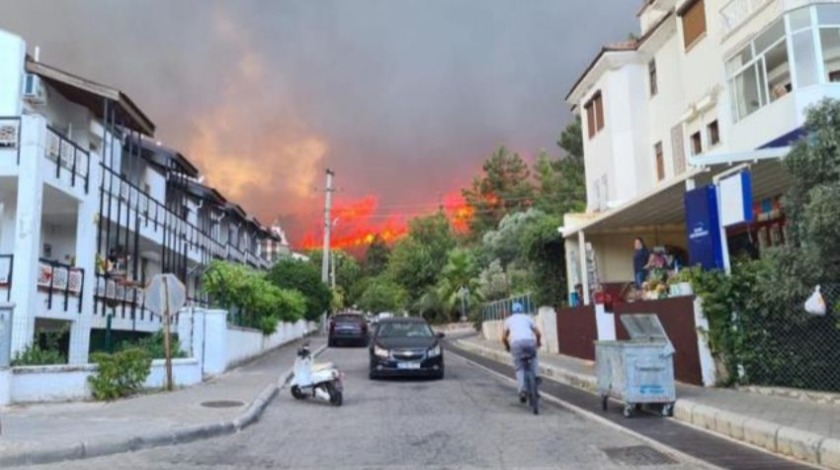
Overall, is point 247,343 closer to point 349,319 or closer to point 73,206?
point 73,206

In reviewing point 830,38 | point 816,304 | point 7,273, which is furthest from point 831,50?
point 7,273

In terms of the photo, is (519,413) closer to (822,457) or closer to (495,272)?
(822,457)

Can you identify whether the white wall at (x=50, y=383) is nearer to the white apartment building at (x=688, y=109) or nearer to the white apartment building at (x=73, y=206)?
the white apartment building at (x=73, y=206)

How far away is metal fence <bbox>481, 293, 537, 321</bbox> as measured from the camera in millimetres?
29725

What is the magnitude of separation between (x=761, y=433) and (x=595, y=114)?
21951mm

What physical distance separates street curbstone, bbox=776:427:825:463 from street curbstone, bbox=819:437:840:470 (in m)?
0.06

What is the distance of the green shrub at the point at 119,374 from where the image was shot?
1404 cm

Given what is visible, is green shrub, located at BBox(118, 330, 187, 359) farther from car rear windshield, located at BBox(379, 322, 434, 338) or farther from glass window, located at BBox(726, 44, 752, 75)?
glass window, located at BBox(726, 44, 752, 75)

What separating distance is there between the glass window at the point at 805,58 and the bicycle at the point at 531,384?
985 centimetres

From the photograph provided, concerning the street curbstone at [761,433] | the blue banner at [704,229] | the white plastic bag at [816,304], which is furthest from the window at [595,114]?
the street curbstone at [761,433]

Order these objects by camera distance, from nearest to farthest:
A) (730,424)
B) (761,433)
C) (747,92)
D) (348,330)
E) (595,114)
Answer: (761,433)
(730,424)
(747,92)
(595,114)
(348,330)

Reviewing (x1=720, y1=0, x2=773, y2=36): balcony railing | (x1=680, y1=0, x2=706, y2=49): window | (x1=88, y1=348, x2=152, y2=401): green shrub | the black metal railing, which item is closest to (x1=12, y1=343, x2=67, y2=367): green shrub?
(x1=88, y1=348, x2=152, y2=401): green shrub

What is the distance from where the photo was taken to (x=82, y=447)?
8977 millimetres

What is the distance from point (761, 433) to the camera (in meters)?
9.25
